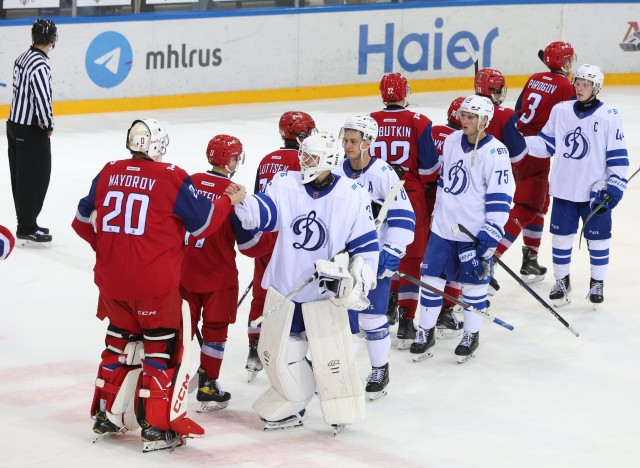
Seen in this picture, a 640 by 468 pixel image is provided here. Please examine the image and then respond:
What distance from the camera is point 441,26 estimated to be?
1322cm

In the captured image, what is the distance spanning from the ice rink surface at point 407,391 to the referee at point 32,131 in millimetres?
261

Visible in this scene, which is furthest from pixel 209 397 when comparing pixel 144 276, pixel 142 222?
pixel 142 222

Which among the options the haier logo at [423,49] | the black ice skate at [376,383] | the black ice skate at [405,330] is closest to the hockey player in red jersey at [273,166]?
the black ice skate at [376,383]

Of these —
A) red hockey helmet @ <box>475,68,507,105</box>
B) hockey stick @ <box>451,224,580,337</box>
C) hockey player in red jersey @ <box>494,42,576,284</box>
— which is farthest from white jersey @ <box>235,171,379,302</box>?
hockey player in red jersey @ <box>494,42,576,284</box>

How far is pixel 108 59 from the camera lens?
11.6m

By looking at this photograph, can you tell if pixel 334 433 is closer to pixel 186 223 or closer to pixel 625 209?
pixel 186 223

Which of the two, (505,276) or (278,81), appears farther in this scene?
(278,81)

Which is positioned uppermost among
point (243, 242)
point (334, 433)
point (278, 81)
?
point (278, 81)

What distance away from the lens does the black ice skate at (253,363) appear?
555 centimetres

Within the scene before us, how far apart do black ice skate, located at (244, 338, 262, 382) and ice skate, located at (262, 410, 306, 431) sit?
0.56m

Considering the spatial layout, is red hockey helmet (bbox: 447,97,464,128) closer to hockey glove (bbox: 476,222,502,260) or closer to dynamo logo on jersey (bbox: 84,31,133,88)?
hockey glove (bbox: 476,222,502,260)

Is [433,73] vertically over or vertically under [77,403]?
over

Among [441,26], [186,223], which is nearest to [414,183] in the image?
[186,223]

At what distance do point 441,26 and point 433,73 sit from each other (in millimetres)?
534
